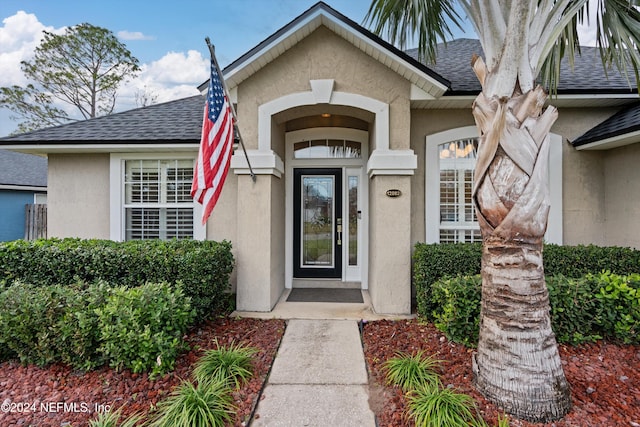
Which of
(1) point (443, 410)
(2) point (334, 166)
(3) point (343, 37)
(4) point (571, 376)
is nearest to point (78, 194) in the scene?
(2) point (334, 166)

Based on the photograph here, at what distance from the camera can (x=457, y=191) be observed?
613 centimetres

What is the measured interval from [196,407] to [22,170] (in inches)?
726

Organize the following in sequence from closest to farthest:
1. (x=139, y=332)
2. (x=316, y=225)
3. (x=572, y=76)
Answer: (x=139, y=332) → (x=572, y=76) → (x=316, y=225)

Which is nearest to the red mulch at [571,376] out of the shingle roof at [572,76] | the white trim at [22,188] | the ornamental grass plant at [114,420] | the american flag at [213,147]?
the ornamental grass plant at [114,420]

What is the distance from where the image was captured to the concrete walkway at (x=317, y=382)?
112 inches

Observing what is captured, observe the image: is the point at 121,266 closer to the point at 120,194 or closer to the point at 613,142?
the point at 120,194

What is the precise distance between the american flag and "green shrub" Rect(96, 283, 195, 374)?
3.95ft

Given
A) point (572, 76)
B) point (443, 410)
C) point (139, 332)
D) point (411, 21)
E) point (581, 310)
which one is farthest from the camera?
point (572, 76)

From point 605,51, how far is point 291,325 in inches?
252

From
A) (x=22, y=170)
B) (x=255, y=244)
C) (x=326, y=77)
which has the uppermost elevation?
(x=326, y=77)

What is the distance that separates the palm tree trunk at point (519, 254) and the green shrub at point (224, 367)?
2.51 meters

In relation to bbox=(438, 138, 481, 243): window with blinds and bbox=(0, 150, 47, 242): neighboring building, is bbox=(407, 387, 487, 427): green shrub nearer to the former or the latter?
bbox=(438, 138, 481, 243): window with blinds

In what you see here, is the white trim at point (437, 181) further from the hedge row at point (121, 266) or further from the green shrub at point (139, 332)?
the green shrub at point (139, 332)

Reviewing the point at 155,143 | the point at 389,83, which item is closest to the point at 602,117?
the point at 389,83
